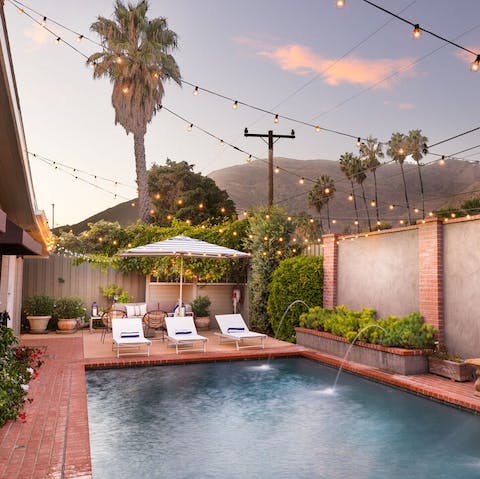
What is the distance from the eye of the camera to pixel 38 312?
574 inches

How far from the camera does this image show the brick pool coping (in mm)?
4488

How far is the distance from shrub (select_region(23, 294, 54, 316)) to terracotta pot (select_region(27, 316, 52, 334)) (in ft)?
0.67

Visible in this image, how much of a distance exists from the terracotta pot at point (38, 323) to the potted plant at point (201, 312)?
13.9 feet

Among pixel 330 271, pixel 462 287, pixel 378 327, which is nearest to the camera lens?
pixel 462 287

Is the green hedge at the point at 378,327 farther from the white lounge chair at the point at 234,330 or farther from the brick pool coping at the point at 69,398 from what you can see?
the white lounge chair at the point at 234,330

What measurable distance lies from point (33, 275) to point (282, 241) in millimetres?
7708

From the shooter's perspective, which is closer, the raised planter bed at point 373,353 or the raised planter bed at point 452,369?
the raised planter bed at point 452,369

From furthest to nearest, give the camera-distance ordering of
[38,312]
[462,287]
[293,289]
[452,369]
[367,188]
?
[367,188] → [38,312] → [293,289] → [462,287] → [452,369]

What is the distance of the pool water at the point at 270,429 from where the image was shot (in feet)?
16.5

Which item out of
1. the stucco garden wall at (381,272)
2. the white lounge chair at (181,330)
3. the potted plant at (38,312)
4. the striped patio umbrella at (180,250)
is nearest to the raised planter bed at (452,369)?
the stucco garden wall at (381,272)

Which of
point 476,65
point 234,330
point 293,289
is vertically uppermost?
point 476,65

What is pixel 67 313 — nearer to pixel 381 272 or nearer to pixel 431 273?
pixel 381 272

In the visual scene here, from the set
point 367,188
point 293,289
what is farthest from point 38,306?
point 367,188

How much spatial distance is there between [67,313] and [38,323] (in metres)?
0.82
